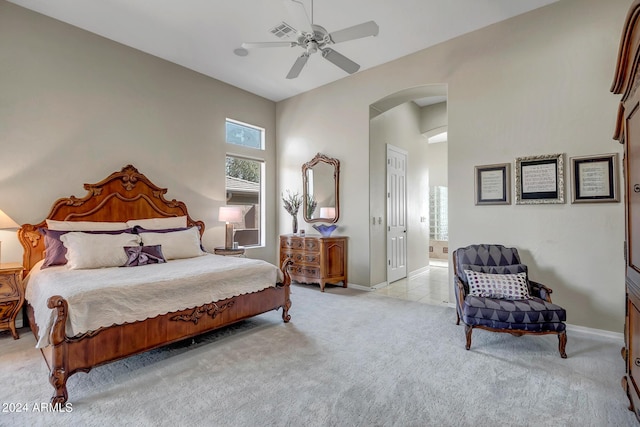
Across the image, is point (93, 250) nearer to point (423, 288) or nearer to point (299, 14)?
point (299, 14)

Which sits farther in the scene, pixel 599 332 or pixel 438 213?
pixel 438 213

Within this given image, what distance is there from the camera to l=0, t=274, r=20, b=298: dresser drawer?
10.0ft

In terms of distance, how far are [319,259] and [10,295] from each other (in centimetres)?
362

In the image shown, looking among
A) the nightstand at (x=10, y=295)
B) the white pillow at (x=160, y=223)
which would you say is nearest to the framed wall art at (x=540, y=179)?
the white pillow at (x=160, y=223)

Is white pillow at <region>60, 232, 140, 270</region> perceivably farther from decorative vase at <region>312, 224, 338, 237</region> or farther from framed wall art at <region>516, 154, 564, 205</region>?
framed wall art at <region>516, 154, 564, 205</region>

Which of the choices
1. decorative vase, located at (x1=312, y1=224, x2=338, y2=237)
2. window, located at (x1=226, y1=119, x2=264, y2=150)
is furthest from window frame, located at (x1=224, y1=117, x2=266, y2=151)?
decorative vase, located at (x1=312, y1=224, x2=338, y2=237)

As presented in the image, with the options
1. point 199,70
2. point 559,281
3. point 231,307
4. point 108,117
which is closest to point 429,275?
point 559,281

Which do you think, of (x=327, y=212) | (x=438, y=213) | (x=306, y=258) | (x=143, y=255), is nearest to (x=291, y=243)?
(x=306, y=258)

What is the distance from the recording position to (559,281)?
11.4 ft

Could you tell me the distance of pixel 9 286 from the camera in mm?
3084

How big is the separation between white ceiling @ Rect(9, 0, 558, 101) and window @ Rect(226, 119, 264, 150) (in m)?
1.13

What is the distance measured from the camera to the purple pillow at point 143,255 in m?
3.45

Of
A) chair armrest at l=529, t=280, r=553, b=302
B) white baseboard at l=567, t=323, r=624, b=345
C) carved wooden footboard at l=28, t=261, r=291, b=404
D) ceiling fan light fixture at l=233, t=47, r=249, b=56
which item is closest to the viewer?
carved wooden footboard at l=28, t=261, r=291, b=404

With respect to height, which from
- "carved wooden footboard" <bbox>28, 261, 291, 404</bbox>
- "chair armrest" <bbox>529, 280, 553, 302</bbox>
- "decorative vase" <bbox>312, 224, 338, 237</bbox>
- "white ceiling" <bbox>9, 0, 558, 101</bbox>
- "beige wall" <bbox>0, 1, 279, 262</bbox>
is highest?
"white ceiling" <bbox>9, 0, 558, 101</bbox>
